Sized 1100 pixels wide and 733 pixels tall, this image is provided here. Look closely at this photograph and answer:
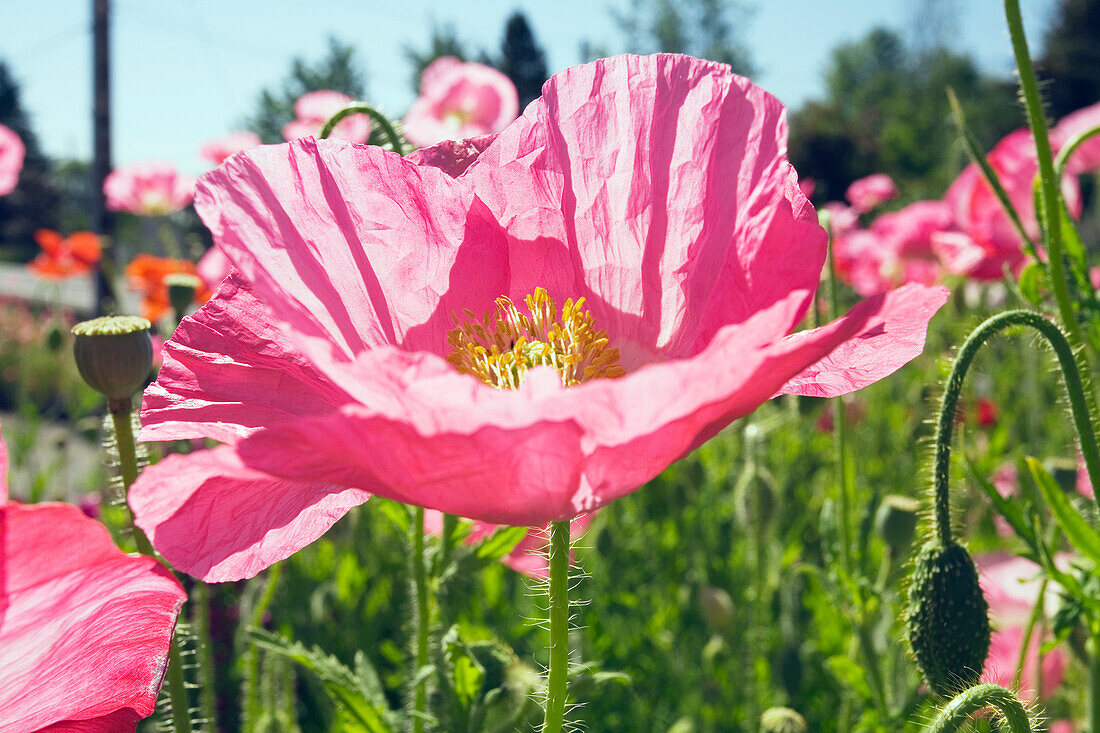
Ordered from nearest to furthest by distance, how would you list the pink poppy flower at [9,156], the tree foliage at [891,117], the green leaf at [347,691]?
the green leaf at [347,691], the pink poppy flower at [9,156], the tree foliage at [891,117]

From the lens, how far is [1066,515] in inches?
29.2

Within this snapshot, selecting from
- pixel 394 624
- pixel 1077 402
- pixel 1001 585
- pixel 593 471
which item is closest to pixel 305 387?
pixel 593 471

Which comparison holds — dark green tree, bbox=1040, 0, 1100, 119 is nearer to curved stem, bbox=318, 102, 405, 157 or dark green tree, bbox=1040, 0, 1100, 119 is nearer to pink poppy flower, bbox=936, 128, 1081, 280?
pink poppy flower, bbox=936, 128, 1081, 280

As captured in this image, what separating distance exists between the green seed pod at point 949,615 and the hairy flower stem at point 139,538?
0.55m

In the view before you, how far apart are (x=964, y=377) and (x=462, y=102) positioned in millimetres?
2535

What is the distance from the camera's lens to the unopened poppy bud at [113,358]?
0.64 metres

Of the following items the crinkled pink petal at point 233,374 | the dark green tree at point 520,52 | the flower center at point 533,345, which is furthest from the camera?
the dark green tree at point 520,52

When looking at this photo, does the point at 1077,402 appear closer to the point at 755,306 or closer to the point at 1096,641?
the point at 755,306

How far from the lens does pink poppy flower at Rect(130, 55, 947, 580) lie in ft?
1.32

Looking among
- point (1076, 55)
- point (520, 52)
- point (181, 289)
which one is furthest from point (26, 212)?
point (181, 289)

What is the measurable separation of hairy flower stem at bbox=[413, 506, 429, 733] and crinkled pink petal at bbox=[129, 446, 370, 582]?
298 mm

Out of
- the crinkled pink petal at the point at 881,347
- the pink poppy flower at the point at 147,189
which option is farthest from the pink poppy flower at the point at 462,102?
the crinkled pink petal at the point at 881,347

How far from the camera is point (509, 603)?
2.13 m

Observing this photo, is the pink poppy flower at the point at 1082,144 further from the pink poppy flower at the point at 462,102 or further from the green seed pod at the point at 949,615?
the pink poppy flower at the point at 462,102
